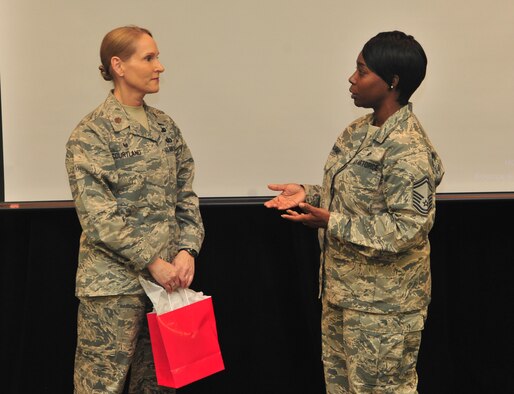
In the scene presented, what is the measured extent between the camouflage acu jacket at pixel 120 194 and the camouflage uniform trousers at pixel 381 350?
2.13 feet

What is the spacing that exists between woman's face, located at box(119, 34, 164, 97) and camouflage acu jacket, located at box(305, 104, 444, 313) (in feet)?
2.01

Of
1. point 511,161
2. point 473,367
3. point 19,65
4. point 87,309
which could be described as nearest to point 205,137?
point 19,65

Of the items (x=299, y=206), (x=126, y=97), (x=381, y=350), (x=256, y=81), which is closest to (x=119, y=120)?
(x=126, y=97)

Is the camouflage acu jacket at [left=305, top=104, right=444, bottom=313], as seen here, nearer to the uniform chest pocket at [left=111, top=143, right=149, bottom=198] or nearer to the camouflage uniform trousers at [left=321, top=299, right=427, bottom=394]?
the camouflage uniform trousers at [left=321, top=299, right=427, bottom=394]

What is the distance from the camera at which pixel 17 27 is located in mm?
2832

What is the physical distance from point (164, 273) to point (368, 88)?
837 millimetres

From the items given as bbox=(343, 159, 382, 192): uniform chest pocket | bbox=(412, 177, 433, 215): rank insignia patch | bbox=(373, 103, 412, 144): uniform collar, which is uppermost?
bbox=(373, 103, 412, 144): uniform collar

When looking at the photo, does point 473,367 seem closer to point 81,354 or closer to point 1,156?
point 81,354

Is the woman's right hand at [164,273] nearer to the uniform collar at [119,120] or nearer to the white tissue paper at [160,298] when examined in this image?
the white tissue paper at [160,298]

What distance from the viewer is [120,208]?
2145mm

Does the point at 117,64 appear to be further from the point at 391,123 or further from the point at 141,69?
the point at 391,123

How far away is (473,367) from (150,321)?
1.66m

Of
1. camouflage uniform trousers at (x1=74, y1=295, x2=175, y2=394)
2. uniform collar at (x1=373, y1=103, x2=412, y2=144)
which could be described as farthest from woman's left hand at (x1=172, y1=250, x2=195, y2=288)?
uniform collar at (x1=373, y1=103, x2=412, y2=144)

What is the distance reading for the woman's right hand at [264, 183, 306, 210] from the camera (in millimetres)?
2146
